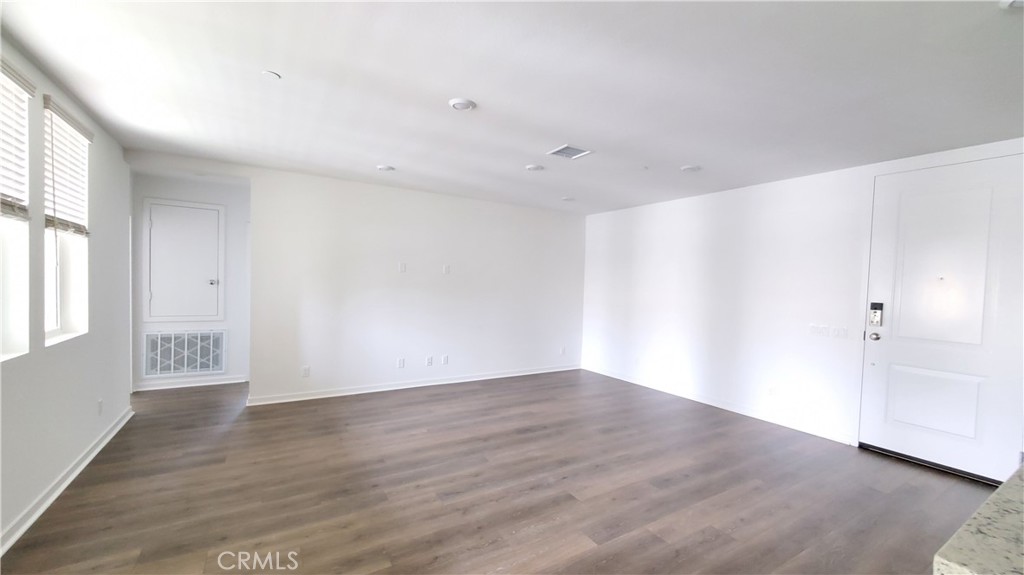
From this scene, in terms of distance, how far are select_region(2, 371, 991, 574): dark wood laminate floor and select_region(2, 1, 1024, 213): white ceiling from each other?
8.28ft

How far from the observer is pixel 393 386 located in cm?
517

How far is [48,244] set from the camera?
2447 mm

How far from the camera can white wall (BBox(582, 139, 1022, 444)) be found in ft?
12.3

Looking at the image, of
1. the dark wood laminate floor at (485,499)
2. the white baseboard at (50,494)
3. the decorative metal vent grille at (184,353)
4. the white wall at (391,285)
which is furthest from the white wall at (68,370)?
the decorative metal vent grille at (184,353)

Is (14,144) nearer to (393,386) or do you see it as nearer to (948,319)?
(393,386)

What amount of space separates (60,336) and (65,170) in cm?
110

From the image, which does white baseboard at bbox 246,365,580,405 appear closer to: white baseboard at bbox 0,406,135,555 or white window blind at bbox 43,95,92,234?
white baseboard at bbox 0,406,135,555

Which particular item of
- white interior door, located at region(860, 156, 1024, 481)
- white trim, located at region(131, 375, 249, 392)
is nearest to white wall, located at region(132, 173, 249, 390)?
white trim, located at region(131, 375, 249, 392)

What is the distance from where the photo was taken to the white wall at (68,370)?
209cm

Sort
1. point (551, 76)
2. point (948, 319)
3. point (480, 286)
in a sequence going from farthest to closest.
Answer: point (480, 286)
point (948, 319)
point (551, 76)

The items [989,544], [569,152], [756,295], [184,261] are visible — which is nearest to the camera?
[989,544]

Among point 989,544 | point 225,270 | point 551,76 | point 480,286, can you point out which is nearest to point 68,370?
point 225,270

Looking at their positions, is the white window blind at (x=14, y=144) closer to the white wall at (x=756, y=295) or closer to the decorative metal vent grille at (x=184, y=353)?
the decorative metal vent grille at (x=184, y=353)

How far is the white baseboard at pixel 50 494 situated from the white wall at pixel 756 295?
5.65 m
